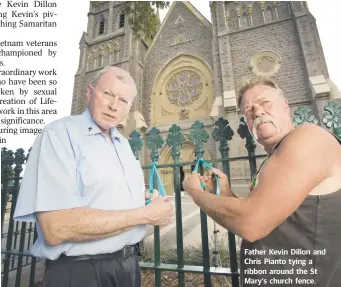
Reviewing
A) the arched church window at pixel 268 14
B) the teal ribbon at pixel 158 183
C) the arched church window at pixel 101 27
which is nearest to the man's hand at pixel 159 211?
the teal ribbon at pixel 158 183

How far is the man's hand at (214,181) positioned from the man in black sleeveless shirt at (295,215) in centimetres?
35

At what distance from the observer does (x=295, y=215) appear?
32.8 inches

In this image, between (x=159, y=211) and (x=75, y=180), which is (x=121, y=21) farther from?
(x=159, y=211)

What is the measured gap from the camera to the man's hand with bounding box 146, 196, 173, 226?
1.00 metres

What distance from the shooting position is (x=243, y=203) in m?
0.81

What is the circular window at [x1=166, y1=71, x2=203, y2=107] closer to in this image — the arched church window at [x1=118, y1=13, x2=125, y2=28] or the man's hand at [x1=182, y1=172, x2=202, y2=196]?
the arched church window at [x1=118, y1=13, x2=125, y2=28]

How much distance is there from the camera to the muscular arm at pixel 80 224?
84 centimetres

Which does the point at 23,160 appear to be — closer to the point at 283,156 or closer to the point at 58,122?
the point at 58,122

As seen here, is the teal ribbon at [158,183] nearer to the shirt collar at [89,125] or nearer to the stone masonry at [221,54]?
the shirt collar at [89,125]

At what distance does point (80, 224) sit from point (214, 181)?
0.83 m

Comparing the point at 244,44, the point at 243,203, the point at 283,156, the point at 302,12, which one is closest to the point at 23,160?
the point at 243,203

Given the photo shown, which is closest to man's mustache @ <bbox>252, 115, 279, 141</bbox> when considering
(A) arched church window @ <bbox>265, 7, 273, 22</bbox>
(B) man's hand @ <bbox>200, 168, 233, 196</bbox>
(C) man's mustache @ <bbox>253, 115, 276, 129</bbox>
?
(C) man's mustache @ <bbox>253, 115, 276, 129</bbox>

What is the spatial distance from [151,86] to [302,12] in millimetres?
9333

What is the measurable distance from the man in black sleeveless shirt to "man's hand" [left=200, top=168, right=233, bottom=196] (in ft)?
1.16
